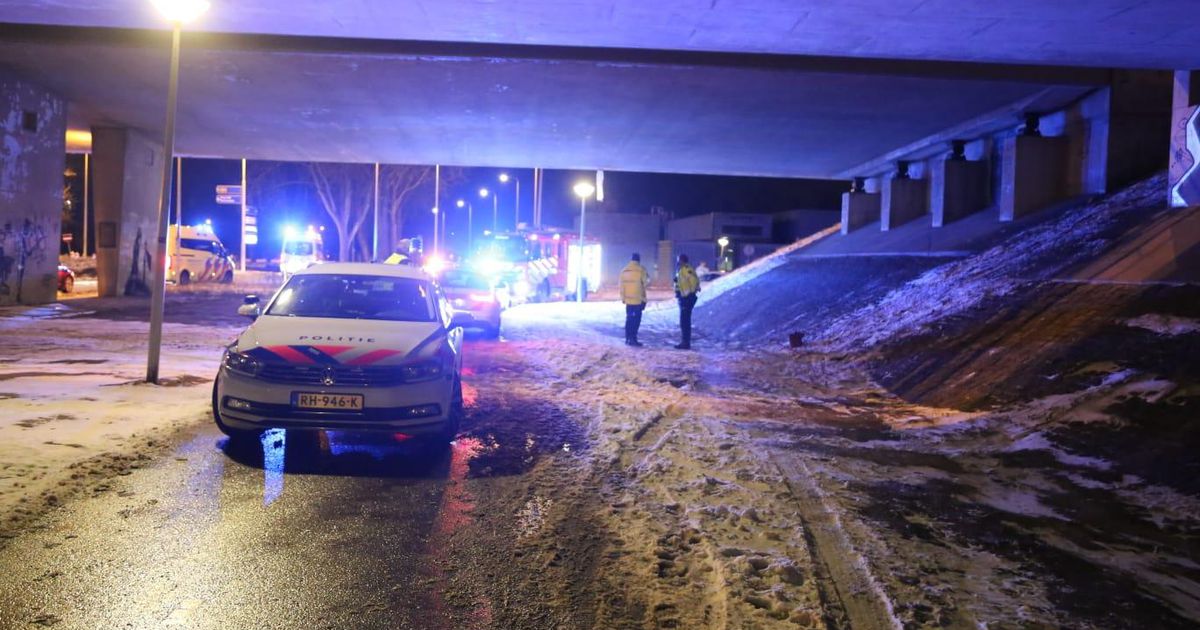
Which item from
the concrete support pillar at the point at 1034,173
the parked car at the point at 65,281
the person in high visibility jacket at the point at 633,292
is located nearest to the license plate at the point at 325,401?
the person in high visibility jacket at the point at 633,292

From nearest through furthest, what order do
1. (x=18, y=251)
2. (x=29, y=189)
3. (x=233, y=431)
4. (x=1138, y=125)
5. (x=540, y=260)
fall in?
(x=233, y=431) < (x=1138, y=125) < (x=29, y=189) < (x=18, y=251) < (x=540, y=260)

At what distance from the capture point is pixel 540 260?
36.0 meters

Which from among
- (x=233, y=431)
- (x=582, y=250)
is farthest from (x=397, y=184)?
(x=233, y=431)

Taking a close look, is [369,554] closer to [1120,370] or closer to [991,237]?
[1120,370]

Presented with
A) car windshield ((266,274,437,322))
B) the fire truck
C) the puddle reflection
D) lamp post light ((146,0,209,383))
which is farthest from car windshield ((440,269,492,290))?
the fire truck

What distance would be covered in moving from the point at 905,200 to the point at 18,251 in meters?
24.2

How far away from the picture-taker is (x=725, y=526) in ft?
17.3

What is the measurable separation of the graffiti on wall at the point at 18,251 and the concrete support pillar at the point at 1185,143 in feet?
77.4

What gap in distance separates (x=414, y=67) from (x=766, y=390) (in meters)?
9.01

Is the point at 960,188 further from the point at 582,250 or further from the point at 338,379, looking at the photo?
the point at 338,379

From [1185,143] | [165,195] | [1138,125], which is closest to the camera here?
[165,195]

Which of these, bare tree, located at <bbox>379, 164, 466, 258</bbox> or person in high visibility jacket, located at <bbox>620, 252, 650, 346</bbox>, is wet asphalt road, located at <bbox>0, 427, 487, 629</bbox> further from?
bare tree, located at <bbox>379, 164, 466, 258</bbox>

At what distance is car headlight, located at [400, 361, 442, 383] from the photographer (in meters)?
6.60

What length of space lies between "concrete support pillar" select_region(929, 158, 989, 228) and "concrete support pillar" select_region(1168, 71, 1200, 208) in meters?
7.46
